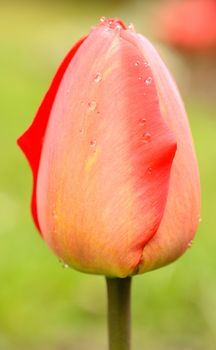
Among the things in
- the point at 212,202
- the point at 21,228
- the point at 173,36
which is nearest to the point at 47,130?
the point at 21,228

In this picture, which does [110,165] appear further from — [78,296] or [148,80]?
[78,296]

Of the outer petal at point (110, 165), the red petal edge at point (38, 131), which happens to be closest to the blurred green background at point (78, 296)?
the red petal edge at point (38, 131)

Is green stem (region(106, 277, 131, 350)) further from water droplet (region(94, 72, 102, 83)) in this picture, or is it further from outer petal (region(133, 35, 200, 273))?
water droplet (region(94, 72, 102, 83))

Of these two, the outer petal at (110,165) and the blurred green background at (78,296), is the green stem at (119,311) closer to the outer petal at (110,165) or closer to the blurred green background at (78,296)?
the outer petal at (110,165)

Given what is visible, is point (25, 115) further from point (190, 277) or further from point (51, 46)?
point (51, 46)

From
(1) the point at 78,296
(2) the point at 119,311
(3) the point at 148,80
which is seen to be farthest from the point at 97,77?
(1) the point at 78,296

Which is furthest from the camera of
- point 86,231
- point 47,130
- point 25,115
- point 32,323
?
point 25,115

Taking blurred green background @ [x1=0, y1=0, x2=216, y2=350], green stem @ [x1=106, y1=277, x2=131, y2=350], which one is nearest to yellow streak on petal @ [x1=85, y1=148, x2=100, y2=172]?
green stem @ [x1=106, y1=277, x2=131, y2=350]
